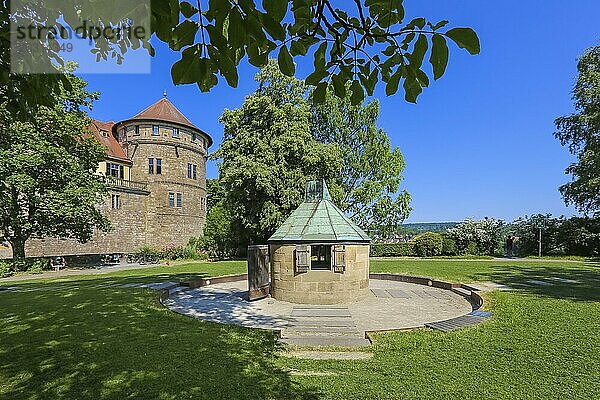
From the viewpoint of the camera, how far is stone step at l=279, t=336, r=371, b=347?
6.83 meters

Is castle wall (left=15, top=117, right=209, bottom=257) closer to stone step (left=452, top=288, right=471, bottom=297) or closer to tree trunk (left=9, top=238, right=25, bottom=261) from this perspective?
tree trunk (left=9, top=238, right=25, bottom=261)

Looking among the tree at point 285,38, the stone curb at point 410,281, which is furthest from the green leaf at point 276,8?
the stone curb at point 410,281

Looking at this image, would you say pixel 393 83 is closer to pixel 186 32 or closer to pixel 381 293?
pixel 186 32

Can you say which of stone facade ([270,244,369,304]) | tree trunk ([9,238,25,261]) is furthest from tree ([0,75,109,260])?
stone facade ([270,244,369,304])

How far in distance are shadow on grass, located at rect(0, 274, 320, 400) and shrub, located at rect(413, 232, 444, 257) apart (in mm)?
29070

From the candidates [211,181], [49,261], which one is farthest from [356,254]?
[211,181]

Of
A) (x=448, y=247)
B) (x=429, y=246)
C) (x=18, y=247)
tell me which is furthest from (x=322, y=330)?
Answer: (x=448, y=247)

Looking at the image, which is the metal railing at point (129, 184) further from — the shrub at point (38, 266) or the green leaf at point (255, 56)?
the green leaf at point (255, 56)

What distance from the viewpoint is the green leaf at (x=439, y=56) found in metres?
1.88

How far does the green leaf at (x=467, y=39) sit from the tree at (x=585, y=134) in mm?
36045

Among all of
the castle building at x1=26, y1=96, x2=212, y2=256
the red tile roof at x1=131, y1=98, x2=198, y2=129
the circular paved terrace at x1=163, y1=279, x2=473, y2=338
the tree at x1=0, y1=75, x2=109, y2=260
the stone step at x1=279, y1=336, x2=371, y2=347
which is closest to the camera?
the stone step at x1=279, y1=336, x2=371, y2=347

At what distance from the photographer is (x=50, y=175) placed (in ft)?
82.1

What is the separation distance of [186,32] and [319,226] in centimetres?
1071

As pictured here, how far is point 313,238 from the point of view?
1187cm
